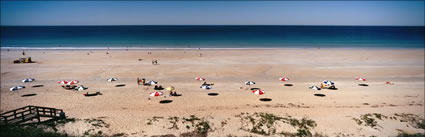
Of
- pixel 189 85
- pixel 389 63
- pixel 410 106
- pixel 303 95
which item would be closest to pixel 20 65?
pixel 189 85

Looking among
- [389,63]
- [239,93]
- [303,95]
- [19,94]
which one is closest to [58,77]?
[19,94]

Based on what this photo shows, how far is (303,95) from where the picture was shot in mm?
21703

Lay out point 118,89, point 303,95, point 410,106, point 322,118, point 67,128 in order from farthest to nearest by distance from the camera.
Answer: point 118,89
point 303,95
point 410,106
point 322,118
point 67,128

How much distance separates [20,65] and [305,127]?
42.7m

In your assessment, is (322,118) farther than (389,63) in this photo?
No

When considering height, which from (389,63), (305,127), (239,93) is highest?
(389,63)

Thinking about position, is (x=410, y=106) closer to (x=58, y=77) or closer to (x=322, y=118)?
(x=322, y=118)

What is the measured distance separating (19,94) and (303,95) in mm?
26858

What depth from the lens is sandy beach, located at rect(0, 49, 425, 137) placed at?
15047 mm

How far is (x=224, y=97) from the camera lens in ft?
69.6

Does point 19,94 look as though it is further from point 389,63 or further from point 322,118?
point 389,63

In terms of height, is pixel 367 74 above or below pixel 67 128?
above

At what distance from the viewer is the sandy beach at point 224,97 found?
15047 millimetres

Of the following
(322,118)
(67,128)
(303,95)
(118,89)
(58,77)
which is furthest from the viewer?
(58,77)
